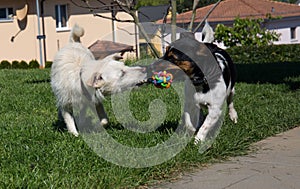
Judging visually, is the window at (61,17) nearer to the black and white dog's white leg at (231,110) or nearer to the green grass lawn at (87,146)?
the green grass lawn at (87,146)

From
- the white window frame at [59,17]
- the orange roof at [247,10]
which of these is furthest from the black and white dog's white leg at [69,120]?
the orange roof at [247,10]

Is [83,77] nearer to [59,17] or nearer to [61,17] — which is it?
[59,17]

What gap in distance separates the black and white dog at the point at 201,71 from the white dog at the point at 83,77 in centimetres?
40

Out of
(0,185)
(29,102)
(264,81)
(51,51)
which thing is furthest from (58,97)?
(51,51)

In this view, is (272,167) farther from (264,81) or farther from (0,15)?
(0,15)

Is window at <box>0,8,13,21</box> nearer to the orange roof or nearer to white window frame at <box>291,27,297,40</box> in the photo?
the orange roof

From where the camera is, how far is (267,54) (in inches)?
923

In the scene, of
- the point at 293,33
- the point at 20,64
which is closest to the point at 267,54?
the point at 20,64

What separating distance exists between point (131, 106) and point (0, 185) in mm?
4963

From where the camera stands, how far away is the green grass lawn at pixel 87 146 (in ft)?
17.0

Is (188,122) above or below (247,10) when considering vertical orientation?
above

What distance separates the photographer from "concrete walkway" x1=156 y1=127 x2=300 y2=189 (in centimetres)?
527

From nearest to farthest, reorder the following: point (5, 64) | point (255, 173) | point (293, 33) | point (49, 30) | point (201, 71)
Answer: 1. point (255, 173)
2. point (201, 71)
3. point (5, 64)
4. point (49, 30)
5. point (293, 33)

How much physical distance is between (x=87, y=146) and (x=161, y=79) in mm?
1162
